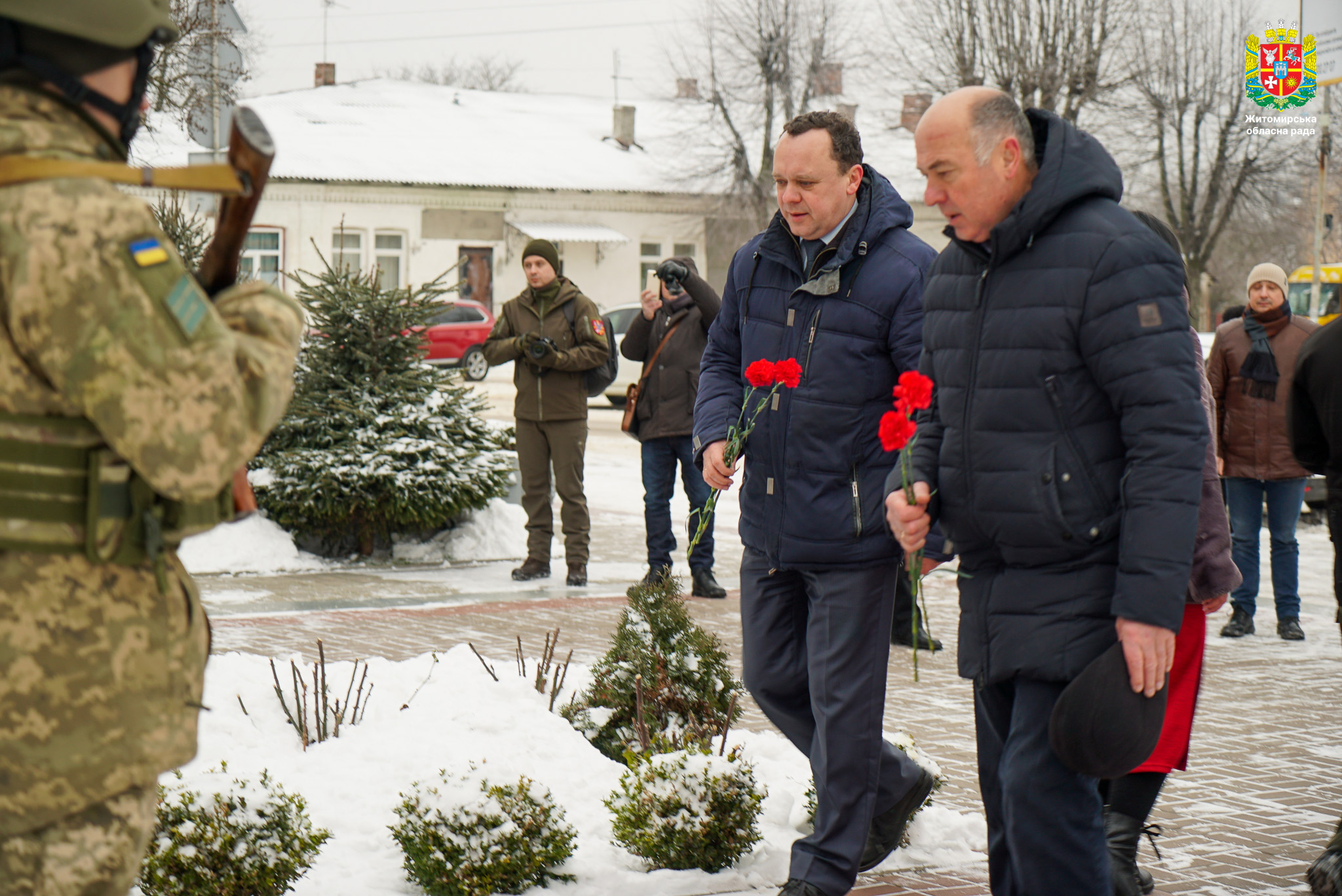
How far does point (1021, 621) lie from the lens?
10.6ft

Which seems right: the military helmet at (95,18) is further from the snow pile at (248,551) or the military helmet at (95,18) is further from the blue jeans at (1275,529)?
the snow pile at (248,551)

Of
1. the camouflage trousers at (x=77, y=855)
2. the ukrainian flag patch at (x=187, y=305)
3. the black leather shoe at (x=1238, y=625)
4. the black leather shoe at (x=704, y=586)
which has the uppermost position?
the ukrainian flag patch at (x=187, y=305)

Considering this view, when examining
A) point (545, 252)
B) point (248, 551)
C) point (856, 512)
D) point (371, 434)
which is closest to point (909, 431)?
point (856, 512)

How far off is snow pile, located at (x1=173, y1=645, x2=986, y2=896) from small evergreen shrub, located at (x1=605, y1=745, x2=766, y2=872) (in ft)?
0.19

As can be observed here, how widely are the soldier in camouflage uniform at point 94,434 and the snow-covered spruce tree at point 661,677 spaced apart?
2880 millimetres

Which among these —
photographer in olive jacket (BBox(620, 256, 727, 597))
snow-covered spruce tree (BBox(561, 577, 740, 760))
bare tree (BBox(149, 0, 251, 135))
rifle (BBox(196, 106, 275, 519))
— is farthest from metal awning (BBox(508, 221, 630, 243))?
rifle (BBox(196, 106, 275, 519))

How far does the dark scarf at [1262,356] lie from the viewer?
8.77 m

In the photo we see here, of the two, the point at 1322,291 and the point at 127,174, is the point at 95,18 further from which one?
the point at 1322,291

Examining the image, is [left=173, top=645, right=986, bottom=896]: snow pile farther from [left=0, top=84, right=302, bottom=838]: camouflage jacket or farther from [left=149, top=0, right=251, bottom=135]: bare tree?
[left=149, top=0, right=251, bottom=135]: bare tree

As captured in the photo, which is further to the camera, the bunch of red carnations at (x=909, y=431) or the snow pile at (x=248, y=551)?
the snow pile at (x=248, y=551)

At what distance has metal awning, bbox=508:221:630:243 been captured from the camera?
4075 cm

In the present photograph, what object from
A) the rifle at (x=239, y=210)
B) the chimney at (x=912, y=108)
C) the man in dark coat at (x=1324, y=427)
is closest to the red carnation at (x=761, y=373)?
the man in dark coat at (x=1324, y=427)

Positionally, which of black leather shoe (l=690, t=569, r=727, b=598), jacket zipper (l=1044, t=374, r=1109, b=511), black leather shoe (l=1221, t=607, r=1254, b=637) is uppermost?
jacket zipper (l=1044, t=374, r=1109, b=511)

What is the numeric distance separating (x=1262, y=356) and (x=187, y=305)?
7921mm
